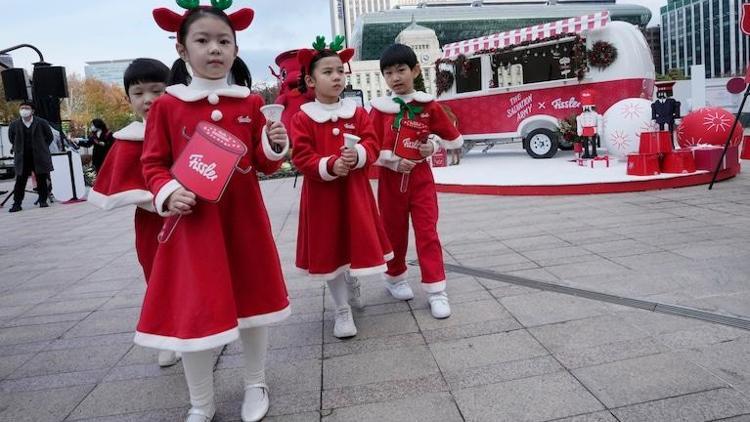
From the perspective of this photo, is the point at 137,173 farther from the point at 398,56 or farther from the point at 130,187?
the point at 398,56

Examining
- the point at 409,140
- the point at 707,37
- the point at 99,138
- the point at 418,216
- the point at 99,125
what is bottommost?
the point at 418,216

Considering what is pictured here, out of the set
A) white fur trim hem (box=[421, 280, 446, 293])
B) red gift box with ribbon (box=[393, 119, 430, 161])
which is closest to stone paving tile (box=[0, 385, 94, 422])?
white fur trim hem (box=[421, 280, 446, 293])

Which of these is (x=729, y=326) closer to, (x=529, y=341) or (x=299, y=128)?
(x=529, y=341)

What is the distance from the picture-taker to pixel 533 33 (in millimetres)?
11445

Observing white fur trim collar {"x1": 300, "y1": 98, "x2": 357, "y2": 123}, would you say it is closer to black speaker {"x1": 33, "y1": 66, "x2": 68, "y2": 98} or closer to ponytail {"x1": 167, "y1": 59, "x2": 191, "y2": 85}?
ponytail {"x1": 167, "y1": 59, "x2": 191, "y2": 85}

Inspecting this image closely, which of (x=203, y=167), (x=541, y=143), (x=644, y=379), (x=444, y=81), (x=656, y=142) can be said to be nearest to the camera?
(x=203, y=167)

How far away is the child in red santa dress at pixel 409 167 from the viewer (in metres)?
3.31

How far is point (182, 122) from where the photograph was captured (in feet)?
6.96

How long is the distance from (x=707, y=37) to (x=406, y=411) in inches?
3555

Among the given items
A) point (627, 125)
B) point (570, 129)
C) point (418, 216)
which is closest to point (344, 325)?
point (418, 216)

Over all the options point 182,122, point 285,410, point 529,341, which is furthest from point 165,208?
point 529,341

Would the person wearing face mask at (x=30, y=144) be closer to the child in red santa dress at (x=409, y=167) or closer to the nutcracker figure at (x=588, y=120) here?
the child in red santa dress at (x=409, y=167)

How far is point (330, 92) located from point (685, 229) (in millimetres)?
3721

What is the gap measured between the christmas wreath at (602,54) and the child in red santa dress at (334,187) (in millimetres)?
9016
